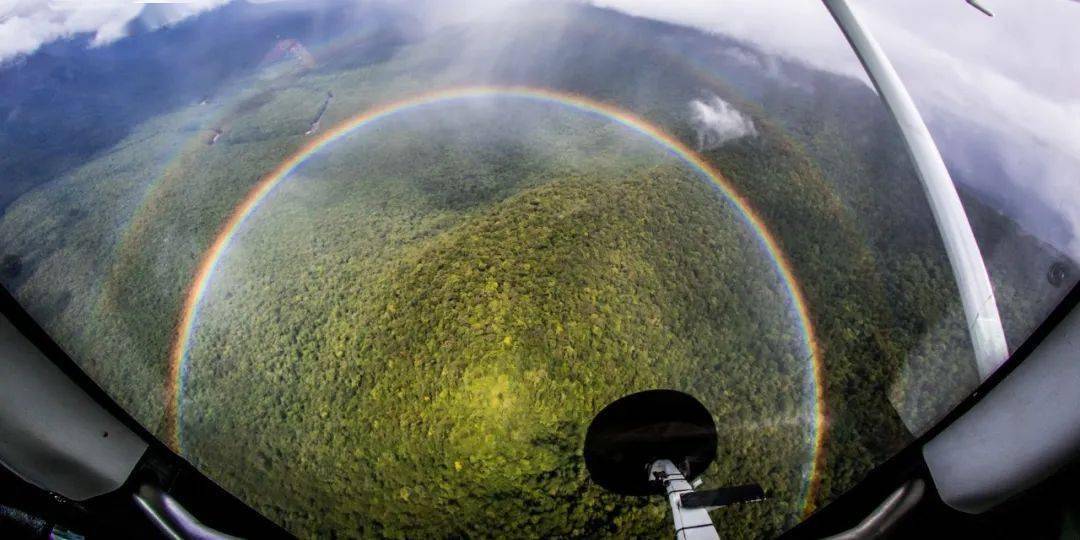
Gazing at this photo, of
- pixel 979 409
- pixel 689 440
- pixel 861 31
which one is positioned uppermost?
pixel 861 31

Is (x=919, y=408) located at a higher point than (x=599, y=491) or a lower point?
higher

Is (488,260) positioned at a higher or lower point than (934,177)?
lower

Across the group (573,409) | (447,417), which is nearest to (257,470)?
(447,417)

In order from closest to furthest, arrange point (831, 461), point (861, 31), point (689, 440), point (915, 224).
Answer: point (689, 440) < point (861, 31) < point (831, 461) < point (915, 224)

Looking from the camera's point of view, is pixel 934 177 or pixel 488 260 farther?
pixel 488 260

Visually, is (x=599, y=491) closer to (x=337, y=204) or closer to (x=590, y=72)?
(x=337, y=204)

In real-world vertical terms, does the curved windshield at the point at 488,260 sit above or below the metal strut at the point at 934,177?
below

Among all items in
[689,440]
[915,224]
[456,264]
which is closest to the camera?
[689,440]

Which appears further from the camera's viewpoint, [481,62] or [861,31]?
[481,62]

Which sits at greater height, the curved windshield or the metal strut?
the metal strut
